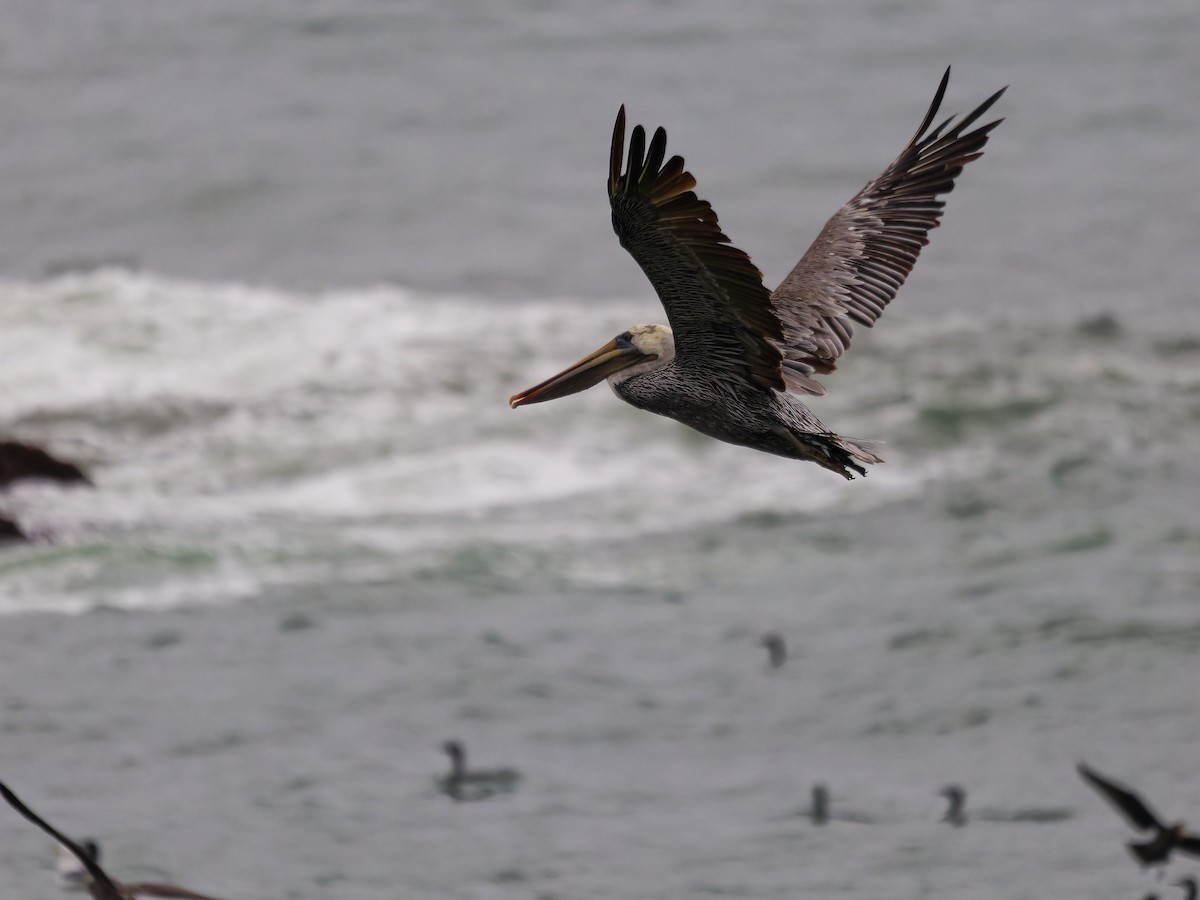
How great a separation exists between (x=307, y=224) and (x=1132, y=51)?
14036mm

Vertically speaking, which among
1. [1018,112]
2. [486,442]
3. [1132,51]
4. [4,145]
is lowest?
[486,442]

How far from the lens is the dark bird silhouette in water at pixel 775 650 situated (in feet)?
49.9

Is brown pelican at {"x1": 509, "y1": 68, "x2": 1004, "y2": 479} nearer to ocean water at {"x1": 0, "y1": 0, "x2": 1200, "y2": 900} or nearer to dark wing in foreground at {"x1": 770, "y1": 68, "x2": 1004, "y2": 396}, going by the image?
dark wing in foreground at {"x1": 770, "y1": 68, "x2": 1004, "y2": 396}

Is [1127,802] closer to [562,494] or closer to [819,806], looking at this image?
[819,806]

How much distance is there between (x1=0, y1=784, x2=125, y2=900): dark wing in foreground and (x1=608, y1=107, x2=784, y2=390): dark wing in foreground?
2.49m

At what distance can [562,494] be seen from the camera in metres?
18.8

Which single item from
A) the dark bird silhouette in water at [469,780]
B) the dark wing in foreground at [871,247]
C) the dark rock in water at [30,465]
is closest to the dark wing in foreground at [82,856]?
the dark wing in foreground at [871,247]

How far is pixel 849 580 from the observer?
55.3 feet

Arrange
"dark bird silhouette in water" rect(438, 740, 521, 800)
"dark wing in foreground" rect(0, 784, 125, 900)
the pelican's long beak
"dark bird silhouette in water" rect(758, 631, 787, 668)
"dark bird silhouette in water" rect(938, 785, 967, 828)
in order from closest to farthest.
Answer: "dark wing in foreground" rect(0, 784, 125, 900) < the pelican's long beak < "dark bird silhouette in water" rect(938, 785, 967, 828) < "dark bird silhouette in water" rect(438, 740, 521, 800) < "dark bird silhouette in water" rect(758, 631, 787, 668)

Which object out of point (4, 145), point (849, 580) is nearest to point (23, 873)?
point (849, 580)

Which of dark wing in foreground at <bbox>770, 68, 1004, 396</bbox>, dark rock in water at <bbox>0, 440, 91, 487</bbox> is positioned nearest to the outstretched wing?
dark wing in foreground at <bbox>770, 68, 1004, 396</bbox>

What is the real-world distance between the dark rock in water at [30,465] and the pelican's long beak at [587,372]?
1204cm

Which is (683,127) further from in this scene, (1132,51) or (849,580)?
(849,580)

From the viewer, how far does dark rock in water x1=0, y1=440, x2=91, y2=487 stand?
18031 mm
